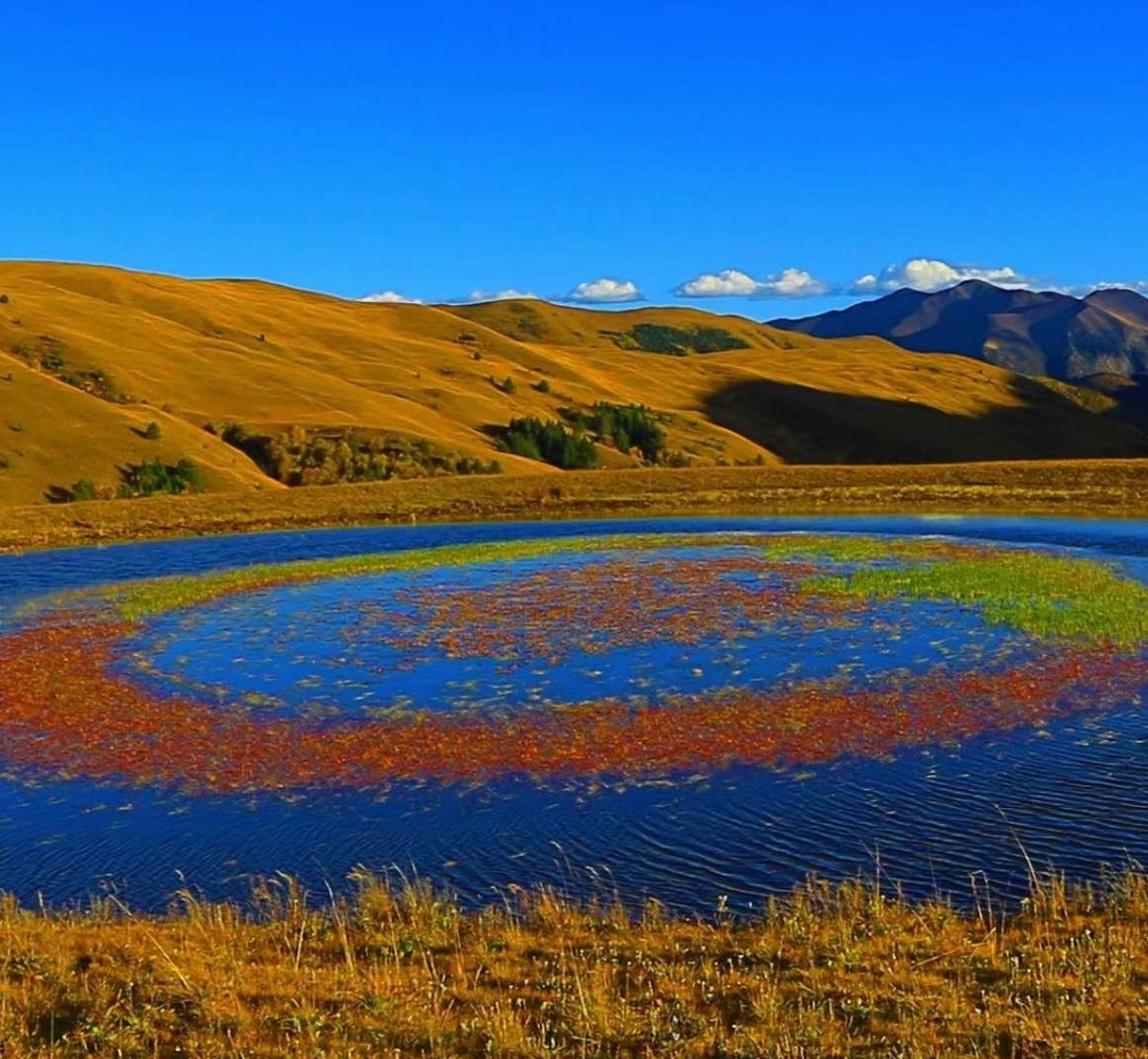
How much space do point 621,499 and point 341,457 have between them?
3417 centimetres

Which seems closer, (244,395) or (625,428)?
(244,395)

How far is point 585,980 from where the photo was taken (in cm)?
1131

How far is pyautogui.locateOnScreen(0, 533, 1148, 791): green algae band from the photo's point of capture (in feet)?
68.1

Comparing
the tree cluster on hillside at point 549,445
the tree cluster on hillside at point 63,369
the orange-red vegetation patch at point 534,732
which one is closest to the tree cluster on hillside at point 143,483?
the tree cluster on hillside at point 63,369

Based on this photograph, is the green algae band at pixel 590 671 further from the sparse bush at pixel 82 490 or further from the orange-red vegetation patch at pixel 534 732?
the sparse bush at pixel 82 490

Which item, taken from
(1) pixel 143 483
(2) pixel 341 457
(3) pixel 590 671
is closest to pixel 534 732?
(3) pixel 590 671

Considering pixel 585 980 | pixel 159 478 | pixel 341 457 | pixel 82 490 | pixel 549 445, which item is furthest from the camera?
pixel 549 445

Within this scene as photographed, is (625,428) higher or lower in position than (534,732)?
higher

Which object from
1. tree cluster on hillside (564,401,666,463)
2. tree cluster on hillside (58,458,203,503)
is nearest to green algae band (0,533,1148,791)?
tree cluster on hillside (58,458,203,503)

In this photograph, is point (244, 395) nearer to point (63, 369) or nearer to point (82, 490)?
point (63, 369)

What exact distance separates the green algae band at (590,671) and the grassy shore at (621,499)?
23684 millimetres

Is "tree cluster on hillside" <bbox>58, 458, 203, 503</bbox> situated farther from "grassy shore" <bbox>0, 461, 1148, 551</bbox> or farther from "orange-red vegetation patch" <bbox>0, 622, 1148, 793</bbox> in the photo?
"orange-red vegetation patch" <bbox>0, 622, 1148, 793</bbox>

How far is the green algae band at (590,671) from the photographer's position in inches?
817

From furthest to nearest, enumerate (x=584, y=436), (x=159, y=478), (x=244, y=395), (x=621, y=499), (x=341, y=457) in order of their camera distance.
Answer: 1. (x=584, y=436)
2. (x=244, y=395)
3. (x=341, y=457)
4. (x=159, y=478)
5. (x=621, y=499)
